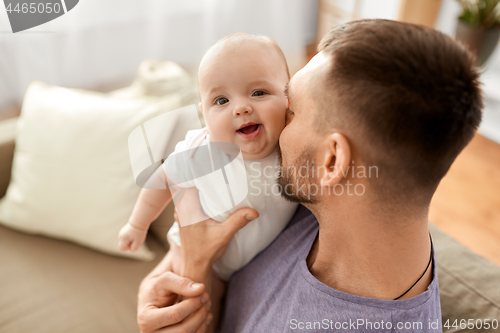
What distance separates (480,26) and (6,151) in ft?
10.1

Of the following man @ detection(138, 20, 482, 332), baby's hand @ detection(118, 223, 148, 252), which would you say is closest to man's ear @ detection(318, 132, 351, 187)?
man @ detection(138, 20, 482, 332)

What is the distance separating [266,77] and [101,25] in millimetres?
2214

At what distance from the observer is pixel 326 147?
72cm

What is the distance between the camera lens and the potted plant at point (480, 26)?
265 centimetres

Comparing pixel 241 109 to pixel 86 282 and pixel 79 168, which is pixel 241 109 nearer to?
pixel 79 168

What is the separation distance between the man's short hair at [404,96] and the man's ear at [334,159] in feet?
0.10

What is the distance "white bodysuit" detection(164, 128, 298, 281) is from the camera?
0.91m

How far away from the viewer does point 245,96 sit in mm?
841

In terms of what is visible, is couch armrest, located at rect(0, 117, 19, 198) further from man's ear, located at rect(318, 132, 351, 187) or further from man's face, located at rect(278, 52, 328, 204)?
man's ear, located at rect(318, 132, 351, 187)

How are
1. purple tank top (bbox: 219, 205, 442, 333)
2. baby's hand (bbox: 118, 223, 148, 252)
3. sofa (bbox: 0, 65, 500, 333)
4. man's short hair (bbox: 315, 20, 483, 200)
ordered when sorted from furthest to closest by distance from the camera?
baby's hand (bbox: 118, 223, 148, 252) → sofa (bbox: 0, 65, 500, 333) → purple tank top (bbox: 219, 205, 442, 333) → man's short hair (bbox: 315, 20, 483, 200)

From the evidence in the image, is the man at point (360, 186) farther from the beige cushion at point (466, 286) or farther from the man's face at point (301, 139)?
the beige cushion at point (466, 286)

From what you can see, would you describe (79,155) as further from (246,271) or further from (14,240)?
(246,271)

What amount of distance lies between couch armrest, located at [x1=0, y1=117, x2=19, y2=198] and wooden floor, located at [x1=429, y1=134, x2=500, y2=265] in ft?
7.40

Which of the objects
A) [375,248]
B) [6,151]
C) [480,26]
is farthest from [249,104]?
[480,26]
